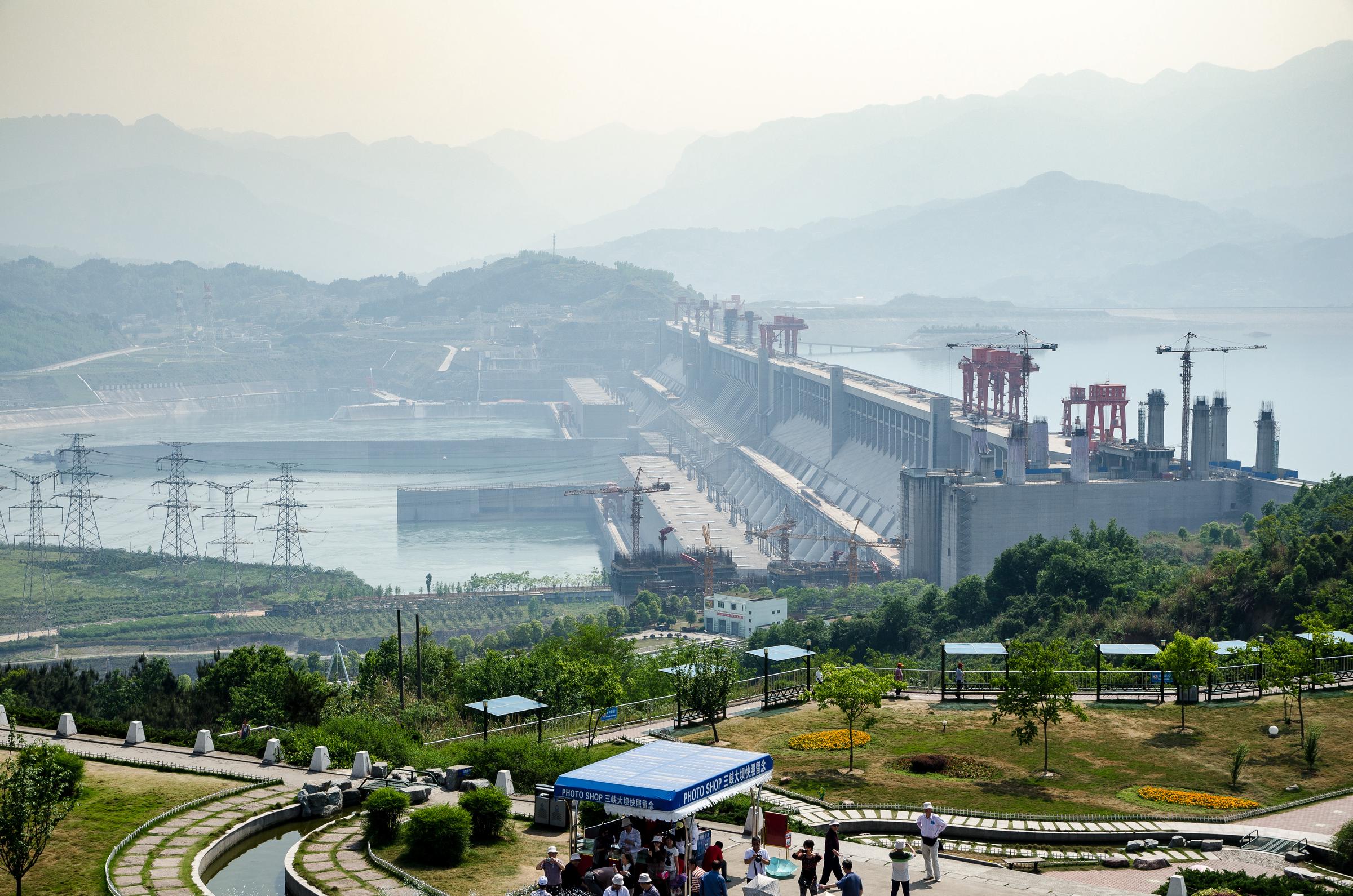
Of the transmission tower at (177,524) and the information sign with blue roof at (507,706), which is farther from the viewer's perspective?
the transmission tower at (177,524)

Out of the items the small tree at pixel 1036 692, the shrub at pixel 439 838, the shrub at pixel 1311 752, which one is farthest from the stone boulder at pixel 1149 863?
the shrub at pixel 439 838

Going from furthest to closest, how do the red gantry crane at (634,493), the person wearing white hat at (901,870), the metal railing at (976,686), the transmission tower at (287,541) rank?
the red gantry crane at (634,493) < the transmission tower at (287,541) < the metal railing at (976,686) < the person wearing white hat at (901,870)

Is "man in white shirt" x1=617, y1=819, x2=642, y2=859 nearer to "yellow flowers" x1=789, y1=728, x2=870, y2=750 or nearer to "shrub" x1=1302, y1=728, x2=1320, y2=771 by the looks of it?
"yellow flowers" x1=789, y1=728, x2=870, y2=750

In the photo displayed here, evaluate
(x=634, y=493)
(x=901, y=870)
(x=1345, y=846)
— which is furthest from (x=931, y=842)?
(x=634, y=493)

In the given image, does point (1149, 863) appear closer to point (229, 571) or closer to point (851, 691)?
point (851, 691)

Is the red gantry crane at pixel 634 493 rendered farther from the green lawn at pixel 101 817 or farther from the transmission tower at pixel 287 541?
the green lawn at pixel 101 817

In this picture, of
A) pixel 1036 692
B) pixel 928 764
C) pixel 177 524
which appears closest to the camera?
pixel 928 764
